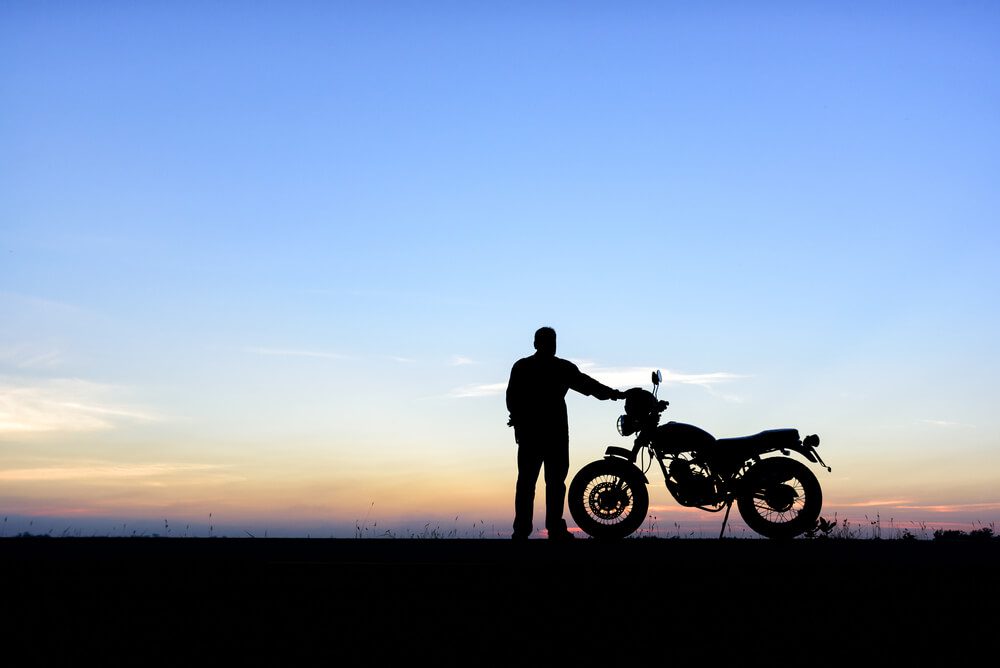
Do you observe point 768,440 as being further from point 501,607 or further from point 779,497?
point 501,607

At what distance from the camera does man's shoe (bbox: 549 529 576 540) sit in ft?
43.8

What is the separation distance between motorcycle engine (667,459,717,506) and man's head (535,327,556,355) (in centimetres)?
211

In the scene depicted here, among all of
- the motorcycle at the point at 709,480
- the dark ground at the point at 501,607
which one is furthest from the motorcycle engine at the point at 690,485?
the dark ground at the point at 501,607

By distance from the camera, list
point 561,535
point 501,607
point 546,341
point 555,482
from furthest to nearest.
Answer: point 546,341, point 555,482, point 561,535, point 501,607

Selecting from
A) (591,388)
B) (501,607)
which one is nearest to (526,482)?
(591,388)

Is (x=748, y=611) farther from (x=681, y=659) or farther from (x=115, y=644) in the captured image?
(x=115, y=644)

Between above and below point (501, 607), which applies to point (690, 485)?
above

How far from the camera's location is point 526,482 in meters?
13.8

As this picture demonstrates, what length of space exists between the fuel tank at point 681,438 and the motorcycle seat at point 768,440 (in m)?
0.23

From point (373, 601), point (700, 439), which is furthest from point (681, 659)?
point (700, 439)

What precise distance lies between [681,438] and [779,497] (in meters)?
1.38

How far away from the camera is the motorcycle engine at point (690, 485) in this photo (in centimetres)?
1368

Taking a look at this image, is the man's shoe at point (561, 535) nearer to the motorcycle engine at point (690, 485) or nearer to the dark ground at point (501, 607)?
the motorcycle engine at point (690, 485)

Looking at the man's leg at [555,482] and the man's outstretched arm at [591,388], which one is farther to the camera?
the man's outstretched arm at [591,388]
